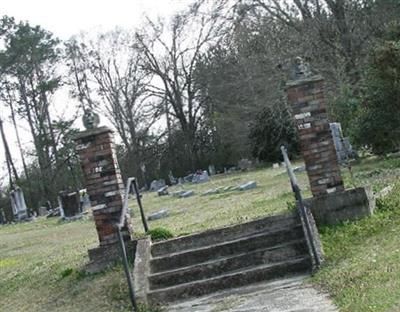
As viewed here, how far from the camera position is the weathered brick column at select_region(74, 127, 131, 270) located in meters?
9.52

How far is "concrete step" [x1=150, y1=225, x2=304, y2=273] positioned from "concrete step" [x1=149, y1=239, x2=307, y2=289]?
222 mm

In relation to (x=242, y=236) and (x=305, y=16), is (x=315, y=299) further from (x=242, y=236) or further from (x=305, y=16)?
(x=305, y=16)

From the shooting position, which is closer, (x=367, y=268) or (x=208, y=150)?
(x=367, y=268)

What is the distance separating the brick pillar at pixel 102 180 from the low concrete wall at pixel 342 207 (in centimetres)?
284

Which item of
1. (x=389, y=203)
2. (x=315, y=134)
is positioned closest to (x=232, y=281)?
(x=315, y=134)

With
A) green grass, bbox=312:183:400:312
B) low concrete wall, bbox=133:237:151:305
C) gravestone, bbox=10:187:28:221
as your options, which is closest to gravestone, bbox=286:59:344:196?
green grass, bbox=312:183:400:312

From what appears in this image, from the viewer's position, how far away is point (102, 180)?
31.3ft

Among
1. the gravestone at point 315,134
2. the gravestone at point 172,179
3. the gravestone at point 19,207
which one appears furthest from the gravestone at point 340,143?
the gravestone at point 19,207

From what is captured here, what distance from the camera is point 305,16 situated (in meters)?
26.0

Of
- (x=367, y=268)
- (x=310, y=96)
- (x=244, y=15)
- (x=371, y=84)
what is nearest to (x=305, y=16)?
(x=244, y=15)

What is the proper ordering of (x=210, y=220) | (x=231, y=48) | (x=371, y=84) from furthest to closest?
(x=231, y=48) → (x=371, y=84) → (x=210, y=220)

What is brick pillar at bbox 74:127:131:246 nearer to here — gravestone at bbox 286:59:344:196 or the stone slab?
the stone slab

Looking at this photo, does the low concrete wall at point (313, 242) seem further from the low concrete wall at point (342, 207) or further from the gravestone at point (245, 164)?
the gravestone at point (245, 164)

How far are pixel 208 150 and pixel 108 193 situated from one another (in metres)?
35.2
